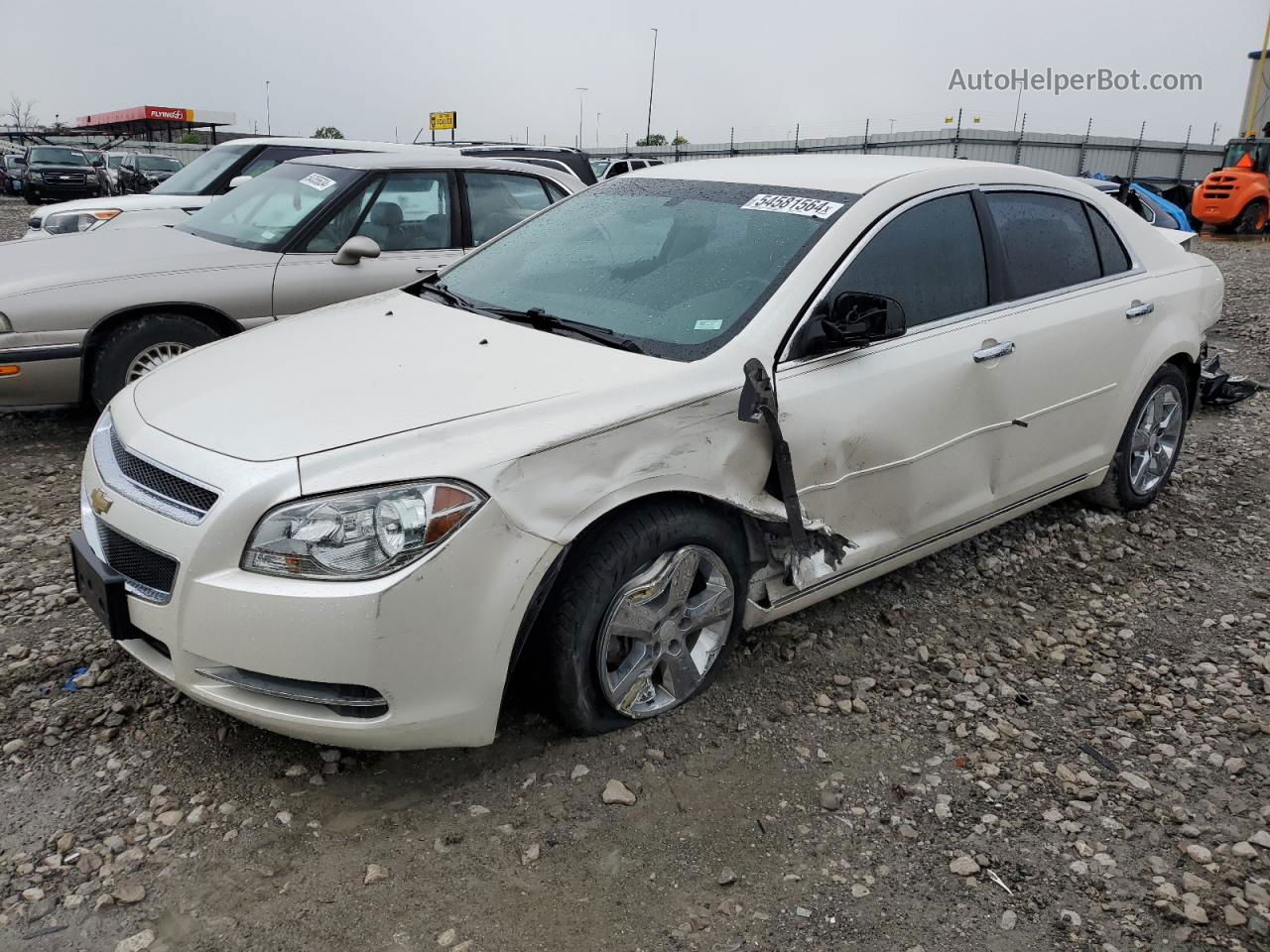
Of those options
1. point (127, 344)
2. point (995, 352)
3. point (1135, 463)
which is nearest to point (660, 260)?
point (995, 352)

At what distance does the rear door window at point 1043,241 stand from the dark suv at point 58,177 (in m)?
25.2

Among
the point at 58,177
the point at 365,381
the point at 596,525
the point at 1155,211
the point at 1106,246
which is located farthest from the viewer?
the point at 58,177

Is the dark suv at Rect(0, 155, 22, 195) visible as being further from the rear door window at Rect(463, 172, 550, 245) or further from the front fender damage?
the front fender damage

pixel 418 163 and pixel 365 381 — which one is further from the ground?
pixel 418 163

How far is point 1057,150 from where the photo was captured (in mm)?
33000

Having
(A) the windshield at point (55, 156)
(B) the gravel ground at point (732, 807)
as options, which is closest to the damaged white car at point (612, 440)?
(B) the gravel ground at point (732, 807)

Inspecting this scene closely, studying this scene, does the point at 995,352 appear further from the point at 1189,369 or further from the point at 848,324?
the point at 1189,369

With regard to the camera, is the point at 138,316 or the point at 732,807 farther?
the point at 138,316

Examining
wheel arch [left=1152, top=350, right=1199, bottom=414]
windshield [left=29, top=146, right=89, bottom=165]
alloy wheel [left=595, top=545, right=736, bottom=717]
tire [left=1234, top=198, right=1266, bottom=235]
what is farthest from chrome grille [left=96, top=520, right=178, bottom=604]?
windshield [left=29, top=146, right=89, bottom=165]

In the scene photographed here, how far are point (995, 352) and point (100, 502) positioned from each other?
2990mm

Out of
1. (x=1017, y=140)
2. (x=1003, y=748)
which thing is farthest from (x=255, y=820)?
(x=1017, y=140)

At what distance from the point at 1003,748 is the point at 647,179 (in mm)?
2505

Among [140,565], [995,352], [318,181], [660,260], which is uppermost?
[318,181]

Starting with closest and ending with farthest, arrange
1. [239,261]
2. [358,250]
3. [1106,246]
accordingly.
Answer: [1106,246], [358,250], [239,261]
